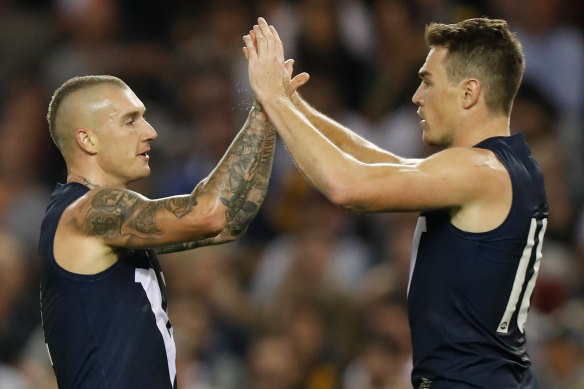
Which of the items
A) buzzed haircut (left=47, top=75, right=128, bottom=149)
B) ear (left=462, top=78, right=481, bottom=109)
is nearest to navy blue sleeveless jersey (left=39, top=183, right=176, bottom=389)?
buzzed haircut (left=47, top=75, right=128, bottom=149)

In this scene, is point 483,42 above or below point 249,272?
above

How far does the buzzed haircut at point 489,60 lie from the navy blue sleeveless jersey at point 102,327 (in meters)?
1.65

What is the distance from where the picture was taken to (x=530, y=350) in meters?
7.03

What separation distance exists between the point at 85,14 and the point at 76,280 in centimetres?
612

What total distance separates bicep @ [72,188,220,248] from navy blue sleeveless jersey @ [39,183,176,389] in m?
0.19

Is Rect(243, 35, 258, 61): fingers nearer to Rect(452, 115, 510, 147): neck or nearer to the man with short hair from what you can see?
the man with short hair

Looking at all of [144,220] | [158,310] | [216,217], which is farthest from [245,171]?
[158,310]

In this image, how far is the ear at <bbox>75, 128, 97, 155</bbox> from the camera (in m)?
4.50

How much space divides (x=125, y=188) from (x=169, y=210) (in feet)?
1.33

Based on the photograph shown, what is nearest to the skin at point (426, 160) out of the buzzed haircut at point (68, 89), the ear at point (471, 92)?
the ear at point (471, 92)

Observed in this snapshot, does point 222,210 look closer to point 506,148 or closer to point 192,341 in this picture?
point 506,148

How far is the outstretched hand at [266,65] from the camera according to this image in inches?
174

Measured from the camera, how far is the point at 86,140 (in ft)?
14.8

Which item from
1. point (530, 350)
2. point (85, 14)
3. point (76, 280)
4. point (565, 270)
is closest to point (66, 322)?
point (76, 280)
